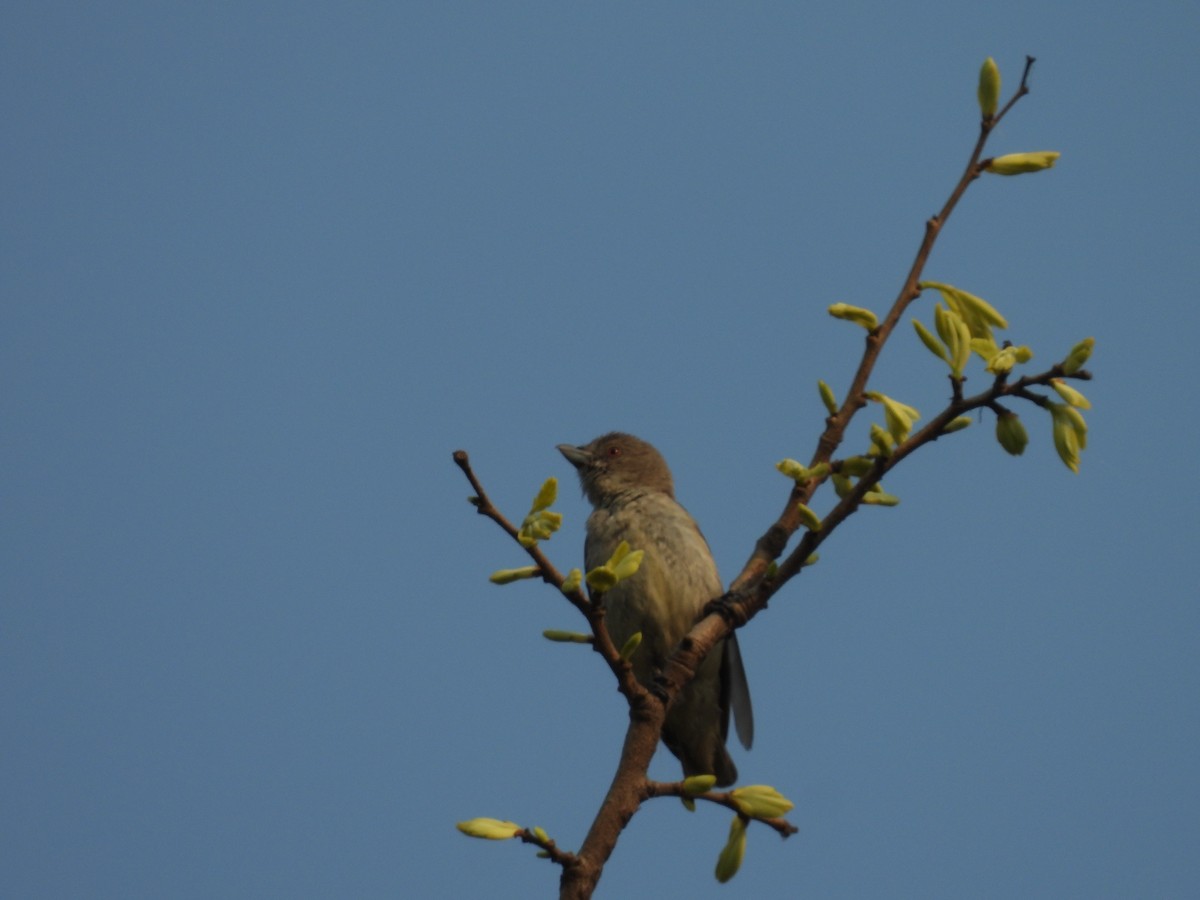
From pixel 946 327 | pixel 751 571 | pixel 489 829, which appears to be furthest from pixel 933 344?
pixel 489 829

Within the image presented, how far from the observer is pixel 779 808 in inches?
148

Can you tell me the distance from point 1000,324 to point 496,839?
2181 mm

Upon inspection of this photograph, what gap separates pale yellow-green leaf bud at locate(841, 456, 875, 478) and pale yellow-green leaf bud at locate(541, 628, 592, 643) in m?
1.01

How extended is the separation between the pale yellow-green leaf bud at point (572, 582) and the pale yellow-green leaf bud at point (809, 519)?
687mm

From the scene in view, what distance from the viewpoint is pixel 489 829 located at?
352cm

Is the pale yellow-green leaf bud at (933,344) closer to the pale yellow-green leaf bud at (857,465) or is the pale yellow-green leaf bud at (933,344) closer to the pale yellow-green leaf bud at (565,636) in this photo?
the pale yellow-green leaf bud at (857,465)

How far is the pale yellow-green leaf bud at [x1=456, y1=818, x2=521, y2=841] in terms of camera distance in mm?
3490

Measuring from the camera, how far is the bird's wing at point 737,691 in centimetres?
713

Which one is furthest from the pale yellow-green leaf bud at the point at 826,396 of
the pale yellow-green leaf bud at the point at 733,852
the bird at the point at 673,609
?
the bird at the point at 673,609

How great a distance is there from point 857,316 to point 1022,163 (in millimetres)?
716

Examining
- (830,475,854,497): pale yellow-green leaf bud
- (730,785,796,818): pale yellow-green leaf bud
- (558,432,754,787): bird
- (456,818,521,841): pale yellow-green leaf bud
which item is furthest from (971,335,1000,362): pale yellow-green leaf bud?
(558,432,754,787): bird

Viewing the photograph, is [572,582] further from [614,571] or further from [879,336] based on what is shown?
[879,336]

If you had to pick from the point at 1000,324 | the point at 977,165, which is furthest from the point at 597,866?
the point at 977,165

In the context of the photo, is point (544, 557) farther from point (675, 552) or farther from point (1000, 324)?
point (675, 552)
